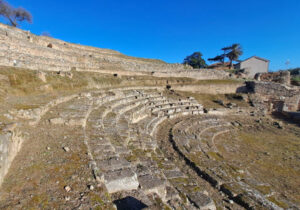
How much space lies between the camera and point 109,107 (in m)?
8.12

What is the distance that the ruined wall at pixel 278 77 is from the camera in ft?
80.7

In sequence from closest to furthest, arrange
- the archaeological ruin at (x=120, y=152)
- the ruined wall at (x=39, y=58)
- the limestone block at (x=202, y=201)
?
1. the archaeological ruin at (x=120, y=152)
2. the limestone block at (x=202, y=201)
3. the ruined wall at (x=39, y=58)

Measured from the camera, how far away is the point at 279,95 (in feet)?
64.3

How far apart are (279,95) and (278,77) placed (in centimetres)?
840

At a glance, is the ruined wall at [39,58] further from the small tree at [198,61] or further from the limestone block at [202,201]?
the small tree at [198,61]

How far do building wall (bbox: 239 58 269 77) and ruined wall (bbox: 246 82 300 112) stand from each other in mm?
15763

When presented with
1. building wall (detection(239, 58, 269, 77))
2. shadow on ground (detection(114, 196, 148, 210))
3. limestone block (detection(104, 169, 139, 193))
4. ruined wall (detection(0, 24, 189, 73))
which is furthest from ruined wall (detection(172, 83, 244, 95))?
shadow on ground (detection(114, 196, 148, 210))

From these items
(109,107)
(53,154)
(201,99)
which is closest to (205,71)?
(201,99)

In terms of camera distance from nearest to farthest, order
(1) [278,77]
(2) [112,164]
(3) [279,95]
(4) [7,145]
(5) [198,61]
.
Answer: (4) [7,145], (2) [112,164], (3) [279,95], (1) [278,77], (5) [198,61]

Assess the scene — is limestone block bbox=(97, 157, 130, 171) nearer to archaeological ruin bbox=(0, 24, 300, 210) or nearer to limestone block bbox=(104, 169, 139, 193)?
archaeological ruin bbox=(0, 24, 300, 210)

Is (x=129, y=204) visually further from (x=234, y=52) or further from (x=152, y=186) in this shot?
(x=234, y=52)

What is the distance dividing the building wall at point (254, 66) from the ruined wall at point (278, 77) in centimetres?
661

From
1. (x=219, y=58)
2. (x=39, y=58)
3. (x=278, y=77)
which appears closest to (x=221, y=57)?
(x=219, y=58)

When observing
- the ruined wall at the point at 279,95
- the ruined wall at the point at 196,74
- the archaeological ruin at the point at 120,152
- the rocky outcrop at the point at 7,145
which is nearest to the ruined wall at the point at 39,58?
the archaeological ruin at the point at 120,152
